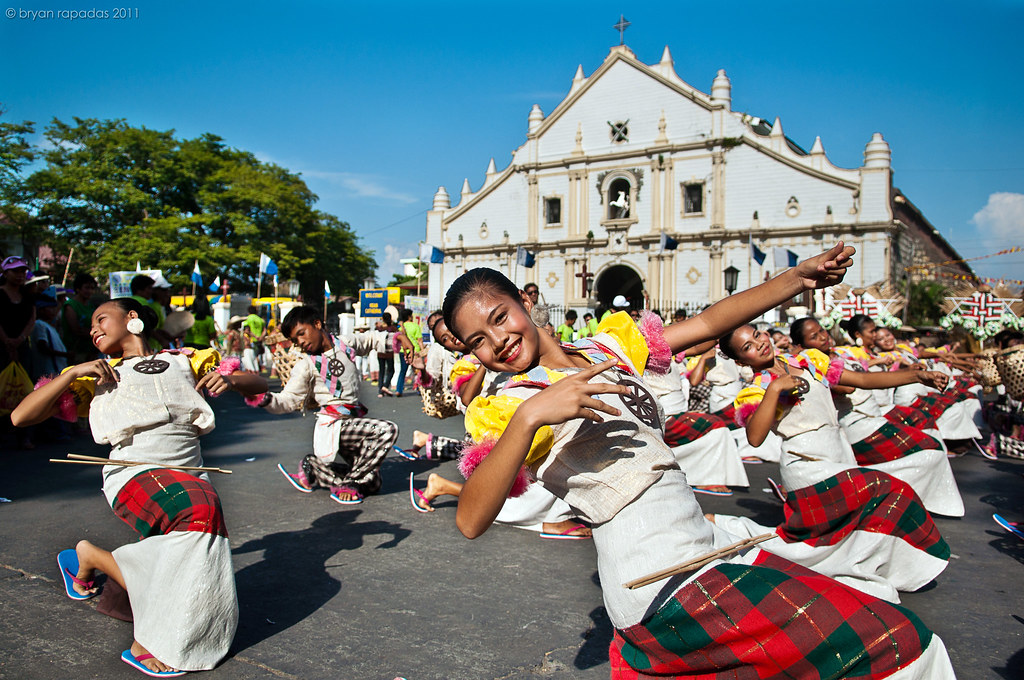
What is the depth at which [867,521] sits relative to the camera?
13.4 feet

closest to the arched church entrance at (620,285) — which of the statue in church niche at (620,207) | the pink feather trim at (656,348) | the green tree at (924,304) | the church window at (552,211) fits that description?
the statue in church niche at (620,207)

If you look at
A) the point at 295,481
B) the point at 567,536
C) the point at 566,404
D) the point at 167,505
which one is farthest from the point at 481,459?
the point at 295,481

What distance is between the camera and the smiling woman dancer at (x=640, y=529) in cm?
169

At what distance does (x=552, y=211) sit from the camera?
35.2m

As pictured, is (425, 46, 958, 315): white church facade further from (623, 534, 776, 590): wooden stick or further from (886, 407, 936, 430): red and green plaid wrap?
(623, 534, 776, 590): wooden stick

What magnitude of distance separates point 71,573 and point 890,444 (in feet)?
18.5

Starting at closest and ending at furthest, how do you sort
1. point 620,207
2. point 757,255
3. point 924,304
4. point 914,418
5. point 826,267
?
point 826,267 → point 914,418 → point 757,255 → point 924,304 → point 620,207

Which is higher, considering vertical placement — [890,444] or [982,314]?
[982,314]

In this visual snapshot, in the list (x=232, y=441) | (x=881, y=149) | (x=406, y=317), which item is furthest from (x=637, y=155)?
(x=232, y=441)

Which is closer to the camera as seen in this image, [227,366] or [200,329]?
[227,366]

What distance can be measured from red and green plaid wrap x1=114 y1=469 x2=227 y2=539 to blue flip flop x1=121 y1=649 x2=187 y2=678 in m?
0.54

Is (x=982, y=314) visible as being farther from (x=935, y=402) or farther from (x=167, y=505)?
(x=167, y=505)

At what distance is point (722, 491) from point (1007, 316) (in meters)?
10.4

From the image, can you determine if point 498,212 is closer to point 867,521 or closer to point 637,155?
point 637,155
